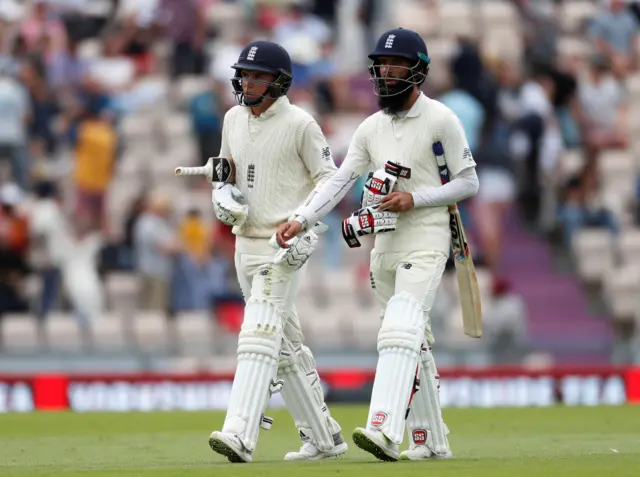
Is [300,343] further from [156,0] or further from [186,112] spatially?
[156,0]

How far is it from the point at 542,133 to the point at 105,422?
6.78 metres

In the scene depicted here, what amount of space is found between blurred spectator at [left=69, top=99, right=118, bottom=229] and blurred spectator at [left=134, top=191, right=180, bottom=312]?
0.79m

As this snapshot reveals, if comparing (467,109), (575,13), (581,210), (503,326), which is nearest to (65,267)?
(503,326)

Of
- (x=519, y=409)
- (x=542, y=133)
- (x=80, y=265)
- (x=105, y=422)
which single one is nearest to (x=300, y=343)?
(x=105, y=422)

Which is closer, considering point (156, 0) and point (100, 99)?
point (100, 99)

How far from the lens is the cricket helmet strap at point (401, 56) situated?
8.43 m

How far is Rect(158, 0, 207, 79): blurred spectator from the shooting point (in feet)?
61.3

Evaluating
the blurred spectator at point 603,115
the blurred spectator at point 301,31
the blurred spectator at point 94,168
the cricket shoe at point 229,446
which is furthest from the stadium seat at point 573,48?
the cricket shoe at point 229,446

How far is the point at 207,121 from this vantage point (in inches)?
688

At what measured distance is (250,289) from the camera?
A: 8.58 meters

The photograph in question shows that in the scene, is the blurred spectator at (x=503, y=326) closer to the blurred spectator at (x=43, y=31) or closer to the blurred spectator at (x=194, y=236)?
the blurred spectator at (x=194, y=236)

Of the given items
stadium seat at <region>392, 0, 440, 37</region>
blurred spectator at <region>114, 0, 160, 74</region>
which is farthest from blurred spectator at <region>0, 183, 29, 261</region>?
stadium seat at <region>392, 0, 440, 37</region>

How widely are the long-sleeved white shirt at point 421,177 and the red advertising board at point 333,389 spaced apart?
635 centimetres

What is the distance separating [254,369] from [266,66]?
1.56 meters
